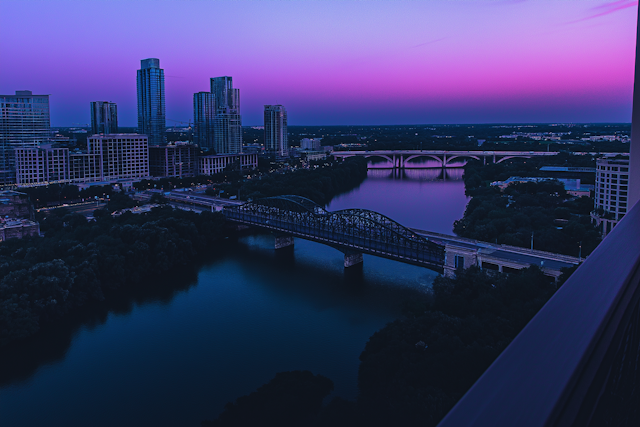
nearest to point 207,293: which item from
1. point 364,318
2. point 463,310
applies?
point 364,318

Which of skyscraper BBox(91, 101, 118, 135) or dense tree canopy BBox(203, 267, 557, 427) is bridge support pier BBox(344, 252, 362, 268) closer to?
dense tree canopy BBox(203, 267, 557, 427)

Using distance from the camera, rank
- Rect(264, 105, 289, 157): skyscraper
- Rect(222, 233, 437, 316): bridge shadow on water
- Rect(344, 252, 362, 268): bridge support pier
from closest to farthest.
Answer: Rect(222, 233, 437, 316): bridge shadow on water → Rect(344, 252, 362, 268): bridge support pier → Rect(264, 105, 289, 157): skyscraper

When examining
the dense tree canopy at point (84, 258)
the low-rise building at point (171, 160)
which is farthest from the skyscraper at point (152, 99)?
the dense tree canopy at point (84, 258)

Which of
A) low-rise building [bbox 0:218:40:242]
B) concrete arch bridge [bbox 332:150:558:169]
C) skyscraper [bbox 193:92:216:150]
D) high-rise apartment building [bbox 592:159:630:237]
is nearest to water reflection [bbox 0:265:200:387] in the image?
low-rise building [bbox 0:218:40:242]

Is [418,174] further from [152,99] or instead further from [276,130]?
[152,99]

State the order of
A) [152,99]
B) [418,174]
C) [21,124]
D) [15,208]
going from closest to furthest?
1. [15,208]
2. [21,124]
3. [418,174]
4. [152,99]

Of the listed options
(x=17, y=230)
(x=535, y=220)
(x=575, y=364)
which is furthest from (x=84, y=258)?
(x=575, y=364)

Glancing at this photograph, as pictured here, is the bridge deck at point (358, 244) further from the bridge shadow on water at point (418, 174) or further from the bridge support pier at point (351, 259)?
the bridge shadow on water at point (418, 174)
